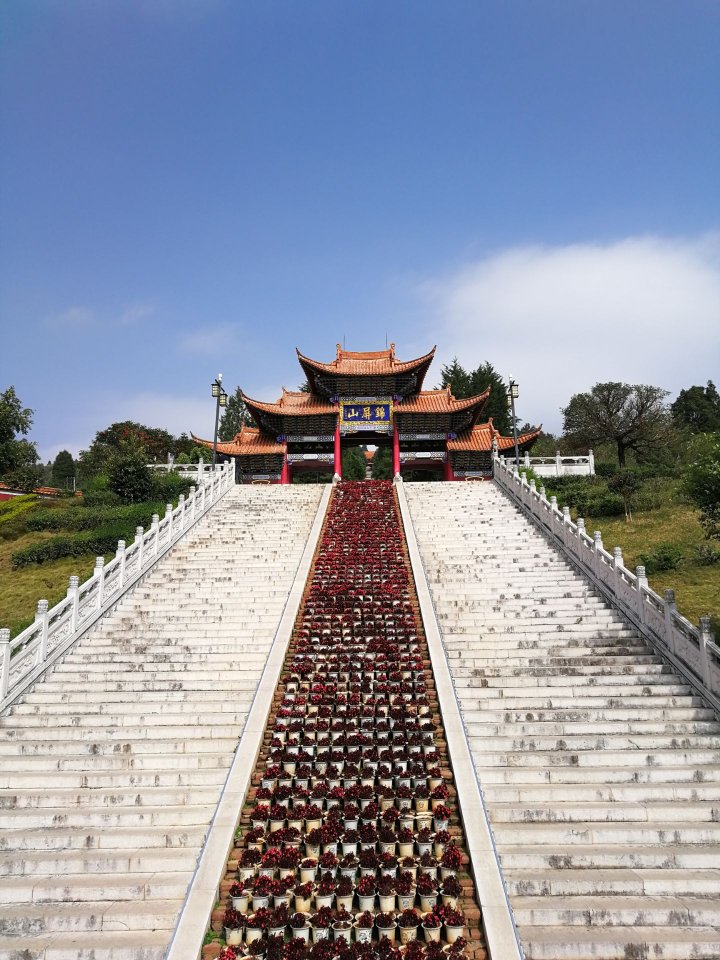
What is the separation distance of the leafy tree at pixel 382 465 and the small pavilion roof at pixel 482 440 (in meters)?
15.9

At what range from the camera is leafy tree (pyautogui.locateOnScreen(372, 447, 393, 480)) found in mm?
46250


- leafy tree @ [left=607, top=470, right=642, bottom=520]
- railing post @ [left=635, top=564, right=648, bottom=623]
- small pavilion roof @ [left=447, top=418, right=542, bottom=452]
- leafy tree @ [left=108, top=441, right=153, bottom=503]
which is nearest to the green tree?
small pavilion roof @ [left=447, top=418, right=542, bottom=452]

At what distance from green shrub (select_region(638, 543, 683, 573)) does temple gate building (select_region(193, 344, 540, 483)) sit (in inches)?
475

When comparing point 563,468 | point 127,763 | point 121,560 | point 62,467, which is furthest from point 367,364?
point 62,467

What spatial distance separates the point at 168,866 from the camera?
5883 mm

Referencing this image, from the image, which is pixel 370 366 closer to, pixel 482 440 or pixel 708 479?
pixel 482 440

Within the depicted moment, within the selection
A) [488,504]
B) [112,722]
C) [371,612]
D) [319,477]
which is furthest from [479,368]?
[112,722]

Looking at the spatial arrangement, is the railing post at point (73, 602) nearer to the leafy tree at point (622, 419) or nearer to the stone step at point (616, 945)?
the stone step at point (616, 945)

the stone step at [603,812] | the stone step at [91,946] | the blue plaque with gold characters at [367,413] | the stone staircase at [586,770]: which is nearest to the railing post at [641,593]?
the stone staircase at [586,770]

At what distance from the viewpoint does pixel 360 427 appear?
90.8 ft

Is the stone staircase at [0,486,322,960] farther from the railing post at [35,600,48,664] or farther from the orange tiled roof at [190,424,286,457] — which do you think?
the orange tiled roof at [190,424,286,457]

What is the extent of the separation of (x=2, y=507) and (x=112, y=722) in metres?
20.2

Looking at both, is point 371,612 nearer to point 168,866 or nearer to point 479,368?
point 168,866

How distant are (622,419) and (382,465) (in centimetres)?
1773
